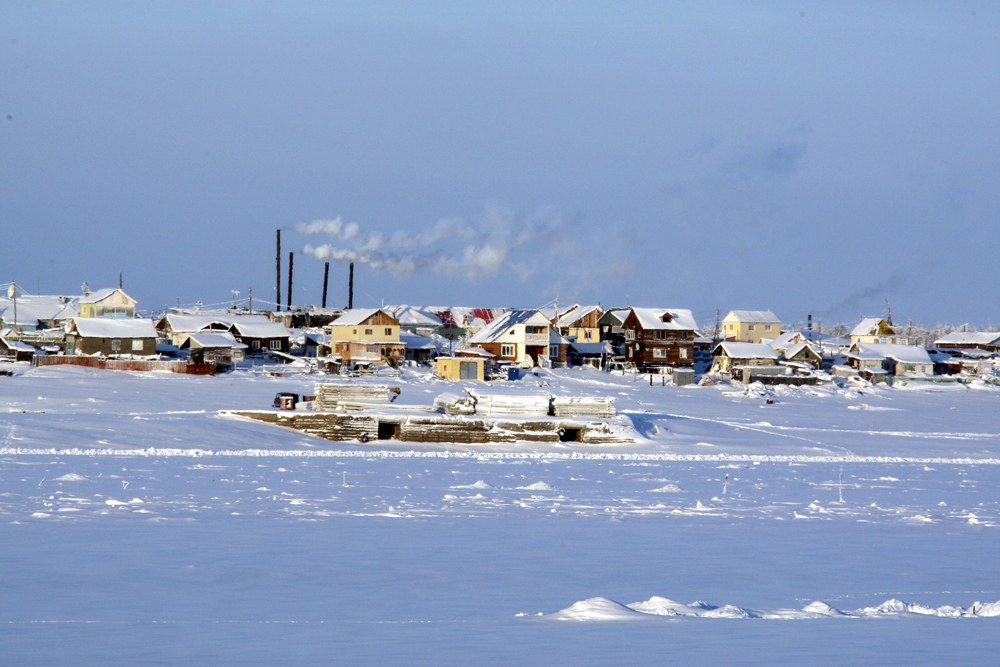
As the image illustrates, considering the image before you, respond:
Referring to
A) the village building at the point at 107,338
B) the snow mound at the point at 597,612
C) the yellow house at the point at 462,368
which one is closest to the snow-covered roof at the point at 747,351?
the yellow house at the point at 462,368

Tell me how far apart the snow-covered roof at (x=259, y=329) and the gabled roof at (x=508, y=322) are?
16314 millimetres

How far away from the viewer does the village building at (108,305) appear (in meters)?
84.4

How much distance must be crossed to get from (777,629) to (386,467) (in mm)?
16179

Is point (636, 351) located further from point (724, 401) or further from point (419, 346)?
point (724, 401)

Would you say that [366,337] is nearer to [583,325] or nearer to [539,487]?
[583,325]

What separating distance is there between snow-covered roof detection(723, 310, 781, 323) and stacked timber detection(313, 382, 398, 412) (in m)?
72.9

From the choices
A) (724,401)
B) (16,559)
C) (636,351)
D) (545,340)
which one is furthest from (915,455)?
(636,351)

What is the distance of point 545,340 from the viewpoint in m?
75.9

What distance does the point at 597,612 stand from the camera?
9062 mm

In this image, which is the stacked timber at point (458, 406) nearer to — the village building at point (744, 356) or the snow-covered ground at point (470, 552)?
the snow-covered ground at point (470, 552)

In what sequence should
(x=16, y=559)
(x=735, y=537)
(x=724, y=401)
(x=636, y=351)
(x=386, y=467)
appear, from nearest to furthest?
(x=16, y=559), (x=735, y=537), (x=386, y=467), (x=724, y=401), (x=636, y=351)

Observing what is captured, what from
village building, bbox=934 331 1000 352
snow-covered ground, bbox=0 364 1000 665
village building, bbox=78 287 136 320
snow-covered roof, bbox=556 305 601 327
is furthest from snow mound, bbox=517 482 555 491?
village building, bbox=934 331 1000 352

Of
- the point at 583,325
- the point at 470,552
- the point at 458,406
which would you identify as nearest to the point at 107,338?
the point at 458,406

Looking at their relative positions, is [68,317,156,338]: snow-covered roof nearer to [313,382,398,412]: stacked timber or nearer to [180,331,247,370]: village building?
[180,331,247,370]: village building
